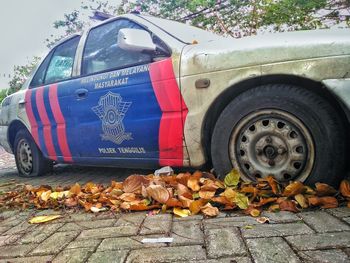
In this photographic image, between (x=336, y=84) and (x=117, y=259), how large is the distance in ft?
5.47

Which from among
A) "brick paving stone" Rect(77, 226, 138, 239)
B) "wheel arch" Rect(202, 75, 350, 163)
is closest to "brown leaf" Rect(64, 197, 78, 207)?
"brick paving stone" Rect(77, 226, 138, 239)

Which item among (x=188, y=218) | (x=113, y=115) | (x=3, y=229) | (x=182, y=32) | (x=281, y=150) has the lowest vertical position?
(x=3, y=229)

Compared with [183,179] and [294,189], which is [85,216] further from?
[294,189]

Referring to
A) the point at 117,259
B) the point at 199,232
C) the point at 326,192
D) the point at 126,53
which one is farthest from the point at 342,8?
the point at 117,259

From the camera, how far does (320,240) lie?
168cm

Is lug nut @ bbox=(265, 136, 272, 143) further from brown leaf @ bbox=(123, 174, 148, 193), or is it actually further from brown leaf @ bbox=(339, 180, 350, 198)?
brown leaf @ bbox=(123, 174, 148, 193)

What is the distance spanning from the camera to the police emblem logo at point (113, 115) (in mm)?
3197

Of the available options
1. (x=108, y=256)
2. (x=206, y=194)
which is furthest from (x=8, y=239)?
(x=206, y=194)

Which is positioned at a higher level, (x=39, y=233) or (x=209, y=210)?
(x=209, y=210)

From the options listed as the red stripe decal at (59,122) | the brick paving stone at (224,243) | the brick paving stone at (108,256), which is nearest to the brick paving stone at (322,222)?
the brick paving stone at (224,243)

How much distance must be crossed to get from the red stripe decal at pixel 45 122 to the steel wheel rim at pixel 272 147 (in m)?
2.41

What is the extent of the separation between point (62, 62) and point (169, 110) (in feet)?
6.33

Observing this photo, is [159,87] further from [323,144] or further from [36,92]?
[36,92]

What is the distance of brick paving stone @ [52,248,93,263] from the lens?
5.57 ft
